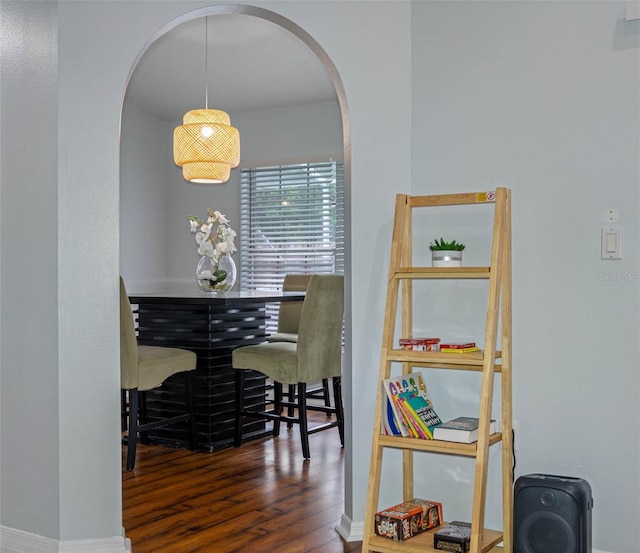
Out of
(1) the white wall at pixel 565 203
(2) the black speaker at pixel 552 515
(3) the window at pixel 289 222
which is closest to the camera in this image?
(2) the black speaker at pixel 552 515

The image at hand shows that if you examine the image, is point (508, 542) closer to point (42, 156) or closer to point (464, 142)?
point (464, 142)

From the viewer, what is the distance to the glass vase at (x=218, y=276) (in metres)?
4.96

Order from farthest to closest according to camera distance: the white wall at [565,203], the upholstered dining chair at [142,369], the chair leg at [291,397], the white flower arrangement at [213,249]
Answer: the chair leg at [291,397] < the white flower arrangement at [213,249] < the upholstered dining chair at [142,369] < the white wall at [565,203]

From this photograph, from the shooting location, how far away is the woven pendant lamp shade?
4.80 m

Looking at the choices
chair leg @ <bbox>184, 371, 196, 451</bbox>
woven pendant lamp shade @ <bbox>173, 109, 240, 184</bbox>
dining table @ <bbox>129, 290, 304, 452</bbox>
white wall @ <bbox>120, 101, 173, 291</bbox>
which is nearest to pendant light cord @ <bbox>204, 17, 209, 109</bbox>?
woven pendant lamp shade @ <bbox>173, 109, 240, 184</bbox>

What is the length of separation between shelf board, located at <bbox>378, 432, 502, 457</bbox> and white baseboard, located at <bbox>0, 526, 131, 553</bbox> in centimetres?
109

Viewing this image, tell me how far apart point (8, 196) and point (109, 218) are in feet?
1.51

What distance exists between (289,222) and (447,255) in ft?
12.9

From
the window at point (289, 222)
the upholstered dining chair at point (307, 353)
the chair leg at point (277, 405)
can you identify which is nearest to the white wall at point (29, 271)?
the upholstered dining chair at point (307, 353)

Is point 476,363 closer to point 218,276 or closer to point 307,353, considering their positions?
point 307,353

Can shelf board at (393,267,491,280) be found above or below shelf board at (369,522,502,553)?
above

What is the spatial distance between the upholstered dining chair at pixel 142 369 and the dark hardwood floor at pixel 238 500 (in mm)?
205

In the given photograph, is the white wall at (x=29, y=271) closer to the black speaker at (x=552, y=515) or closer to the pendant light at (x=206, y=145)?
the black speaker at (x=552, y=515)

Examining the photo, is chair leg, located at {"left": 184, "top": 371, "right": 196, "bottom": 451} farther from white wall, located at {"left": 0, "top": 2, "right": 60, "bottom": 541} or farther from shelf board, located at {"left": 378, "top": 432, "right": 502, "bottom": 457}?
shelf board, located at {"left": 378, "top": 432, "right": 502, "bottom": 457}
